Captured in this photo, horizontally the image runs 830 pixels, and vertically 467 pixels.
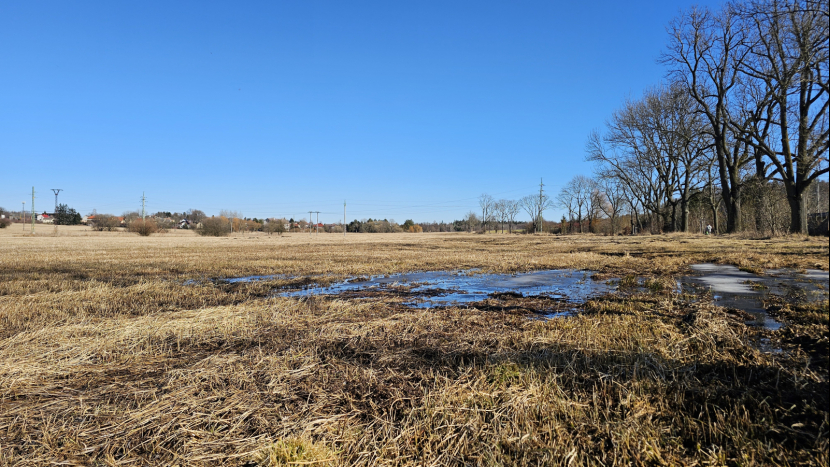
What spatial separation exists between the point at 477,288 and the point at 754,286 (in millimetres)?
5325

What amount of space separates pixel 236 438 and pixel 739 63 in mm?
32797

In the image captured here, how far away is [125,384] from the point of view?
11.4 feet

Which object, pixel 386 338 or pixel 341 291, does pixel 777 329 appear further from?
pixel 341 291

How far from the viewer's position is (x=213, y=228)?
6506 cm

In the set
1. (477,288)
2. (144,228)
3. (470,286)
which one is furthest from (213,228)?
(477,288)

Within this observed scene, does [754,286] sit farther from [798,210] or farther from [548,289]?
[798,210]

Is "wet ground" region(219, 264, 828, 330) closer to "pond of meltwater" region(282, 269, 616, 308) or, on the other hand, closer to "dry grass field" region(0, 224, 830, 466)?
"pond of meltwater" region(282, 269, 616, 308)

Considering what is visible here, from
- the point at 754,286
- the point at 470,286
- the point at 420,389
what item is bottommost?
the point at 470,286

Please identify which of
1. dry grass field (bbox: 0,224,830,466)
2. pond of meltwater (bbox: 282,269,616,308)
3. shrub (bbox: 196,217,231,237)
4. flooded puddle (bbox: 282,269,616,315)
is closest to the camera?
dry grass field (bbox: 0,224,830,466)

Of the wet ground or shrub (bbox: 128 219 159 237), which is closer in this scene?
the wet ground

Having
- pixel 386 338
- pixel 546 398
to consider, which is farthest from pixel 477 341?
pixel 546 398

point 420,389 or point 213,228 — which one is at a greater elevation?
point 213,228

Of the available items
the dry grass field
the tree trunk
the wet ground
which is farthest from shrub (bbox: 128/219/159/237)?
the tree trunk

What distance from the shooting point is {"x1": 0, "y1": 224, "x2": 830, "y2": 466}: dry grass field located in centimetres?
231
